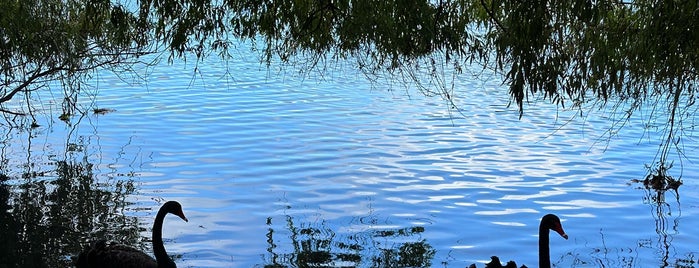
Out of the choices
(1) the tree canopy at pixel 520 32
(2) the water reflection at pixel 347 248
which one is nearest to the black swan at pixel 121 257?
(2) the water reflection at pixel 347 248

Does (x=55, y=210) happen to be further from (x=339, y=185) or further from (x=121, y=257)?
(x=339, y=185)

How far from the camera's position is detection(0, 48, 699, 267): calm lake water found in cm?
1055

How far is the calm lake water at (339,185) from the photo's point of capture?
416 inches

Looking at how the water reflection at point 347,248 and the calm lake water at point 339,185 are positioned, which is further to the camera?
the calm lake water at point 339,185

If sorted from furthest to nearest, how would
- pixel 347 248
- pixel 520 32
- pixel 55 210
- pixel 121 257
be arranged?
pixel 55 210 < pixel 347 248 < pixel 121 257 < pixel 520 32

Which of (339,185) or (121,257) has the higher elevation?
(339,185)

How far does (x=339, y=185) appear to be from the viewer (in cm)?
1385

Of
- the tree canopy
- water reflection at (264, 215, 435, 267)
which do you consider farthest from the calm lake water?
the tree canopy

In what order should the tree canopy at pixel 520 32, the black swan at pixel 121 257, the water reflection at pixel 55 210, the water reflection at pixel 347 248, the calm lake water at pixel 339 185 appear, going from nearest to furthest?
the tree canopy at pixel 520 32 < the black swan at pixel 121 257 < the water reflection at pixel 347 248 < the water reflection at pixel 55 210 < the calm lake water at pixel 339 185

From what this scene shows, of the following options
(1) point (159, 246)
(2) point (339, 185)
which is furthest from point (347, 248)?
(2) point (339, 185)

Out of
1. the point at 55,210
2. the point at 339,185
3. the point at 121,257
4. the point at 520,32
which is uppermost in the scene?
the point at 520,32

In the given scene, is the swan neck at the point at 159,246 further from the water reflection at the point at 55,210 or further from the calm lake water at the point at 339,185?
the water reflection at the point at 55,210

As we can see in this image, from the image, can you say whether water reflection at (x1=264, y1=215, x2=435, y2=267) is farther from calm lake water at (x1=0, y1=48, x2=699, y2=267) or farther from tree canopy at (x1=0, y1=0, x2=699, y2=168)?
tree canopy at (x1=0, y1=0, x2=699, y2=168)

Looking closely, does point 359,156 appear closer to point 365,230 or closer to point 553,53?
point 365,230
